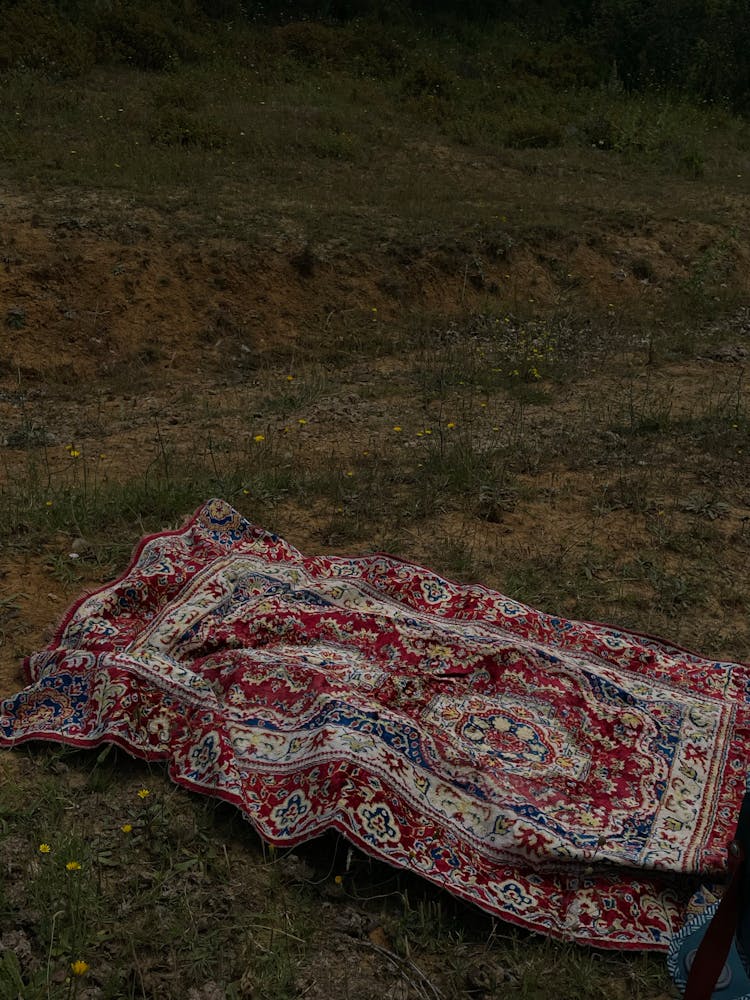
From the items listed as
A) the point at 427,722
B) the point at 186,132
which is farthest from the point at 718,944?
the point at 186,132

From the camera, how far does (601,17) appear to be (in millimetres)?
17109

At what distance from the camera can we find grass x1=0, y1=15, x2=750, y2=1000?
8.38 feet

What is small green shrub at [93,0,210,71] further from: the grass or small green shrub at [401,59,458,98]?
small green shrub at [401,59,458,98]

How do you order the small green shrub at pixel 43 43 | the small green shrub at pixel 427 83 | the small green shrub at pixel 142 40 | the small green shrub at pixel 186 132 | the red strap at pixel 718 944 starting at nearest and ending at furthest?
the red strap at pixel 718 944 → the small green shrub at pixel 186 132 → the small green shrub at pixel 43 43 → the small green shrub at pixel 142 40 → the small green shrub at pixel 427 83

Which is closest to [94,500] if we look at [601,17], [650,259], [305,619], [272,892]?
[305,619]

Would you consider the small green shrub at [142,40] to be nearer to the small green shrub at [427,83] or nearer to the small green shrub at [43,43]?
the small green shrub at [43,43]

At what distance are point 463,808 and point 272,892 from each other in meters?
0.58

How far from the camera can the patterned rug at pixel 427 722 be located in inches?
105

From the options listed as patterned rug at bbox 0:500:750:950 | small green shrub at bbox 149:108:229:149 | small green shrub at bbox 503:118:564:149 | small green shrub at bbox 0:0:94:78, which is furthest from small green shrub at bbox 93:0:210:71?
patterned rug at bbox 0:500:750:950

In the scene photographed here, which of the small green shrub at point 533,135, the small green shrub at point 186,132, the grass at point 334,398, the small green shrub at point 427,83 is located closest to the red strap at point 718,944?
the grass at point 334,398

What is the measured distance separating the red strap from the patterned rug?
66 cm

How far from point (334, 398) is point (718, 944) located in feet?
16.8

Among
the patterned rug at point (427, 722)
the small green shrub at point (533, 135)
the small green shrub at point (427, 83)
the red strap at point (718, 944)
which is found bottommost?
the small green shrub at point (533, 135)

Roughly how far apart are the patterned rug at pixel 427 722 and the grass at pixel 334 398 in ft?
0.40
